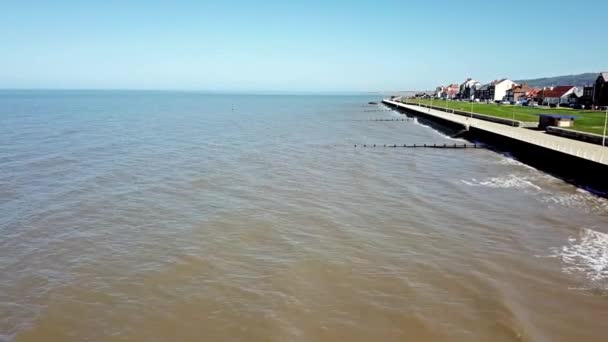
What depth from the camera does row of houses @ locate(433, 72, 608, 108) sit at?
8038 centimetres

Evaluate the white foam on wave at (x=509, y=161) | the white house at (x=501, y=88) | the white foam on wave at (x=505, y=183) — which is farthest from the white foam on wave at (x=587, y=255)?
the white house at (x=501, y=88)

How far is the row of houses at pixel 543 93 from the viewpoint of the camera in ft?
264

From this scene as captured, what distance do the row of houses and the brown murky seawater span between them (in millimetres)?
57437

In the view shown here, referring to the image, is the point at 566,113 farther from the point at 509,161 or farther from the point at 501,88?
the point at 501,88

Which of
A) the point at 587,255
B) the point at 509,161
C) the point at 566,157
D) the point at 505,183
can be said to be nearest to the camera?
the point at 587,255

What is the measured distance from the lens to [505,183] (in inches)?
906

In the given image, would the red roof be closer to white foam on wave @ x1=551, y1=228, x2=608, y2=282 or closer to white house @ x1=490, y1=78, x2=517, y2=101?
white house @ x1=490, y1=78, x2=517, y2=101

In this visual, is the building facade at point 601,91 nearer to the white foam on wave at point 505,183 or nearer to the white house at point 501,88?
the white house at point 501,88

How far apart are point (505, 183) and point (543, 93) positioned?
318 ft

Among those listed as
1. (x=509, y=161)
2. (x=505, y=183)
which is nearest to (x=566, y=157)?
(x=505, y=183)

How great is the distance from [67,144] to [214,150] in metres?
11.1

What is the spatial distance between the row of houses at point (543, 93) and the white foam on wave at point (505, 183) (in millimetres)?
49240

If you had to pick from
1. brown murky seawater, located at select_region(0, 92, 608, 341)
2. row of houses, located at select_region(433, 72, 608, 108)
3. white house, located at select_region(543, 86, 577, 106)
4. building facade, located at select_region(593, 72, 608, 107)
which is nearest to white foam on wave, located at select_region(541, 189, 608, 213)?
brown murky seawater, located at select_region(0, 92, 608, 341)

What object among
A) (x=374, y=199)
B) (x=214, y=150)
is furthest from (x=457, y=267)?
(x=214, y=150)
